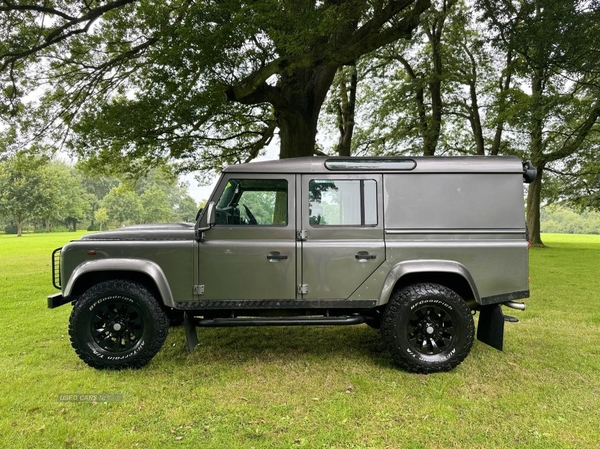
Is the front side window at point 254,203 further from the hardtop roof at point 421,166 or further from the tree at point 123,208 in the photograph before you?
the tree at point 123,208

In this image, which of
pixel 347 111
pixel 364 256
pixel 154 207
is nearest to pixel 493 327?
pixel 364 256

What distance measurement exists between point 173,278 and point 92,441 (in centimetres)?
157

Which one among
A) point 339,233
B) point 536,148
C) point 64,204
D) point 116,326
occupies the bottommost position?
point 116,326

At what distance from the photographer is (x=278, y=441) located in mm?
2629

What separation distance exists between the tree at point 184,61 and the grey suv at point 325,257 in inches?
138

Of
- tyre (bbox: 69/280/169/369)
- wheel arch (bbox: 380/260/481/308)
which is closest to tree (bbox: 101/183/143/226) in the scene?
tyre (bbox: 69/280/169/369)

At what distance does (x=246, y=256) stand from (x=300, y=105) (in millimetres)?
7030

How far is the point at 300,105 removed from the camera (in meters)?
9.84

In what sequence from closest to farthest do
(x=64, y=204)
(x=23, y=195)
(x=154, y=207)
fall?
(x=23, y=195) < (x=64, y=204) < (x=154, y=207)

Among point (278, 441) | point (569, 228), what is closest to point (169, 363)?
point (278, 441)

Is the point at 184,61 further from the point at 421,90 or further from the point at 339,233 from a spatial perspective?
the point at 421,90

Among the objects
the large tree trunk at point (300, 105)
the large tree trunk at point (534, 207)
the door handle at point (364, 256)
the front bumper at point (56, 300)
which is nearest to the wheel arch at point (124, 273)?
the front bumper at point (56, 300)

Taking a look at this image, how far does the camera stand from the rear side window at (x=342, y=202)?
393 centimetres

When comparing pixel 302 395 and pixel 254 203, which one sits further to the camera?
pixel 254 203
